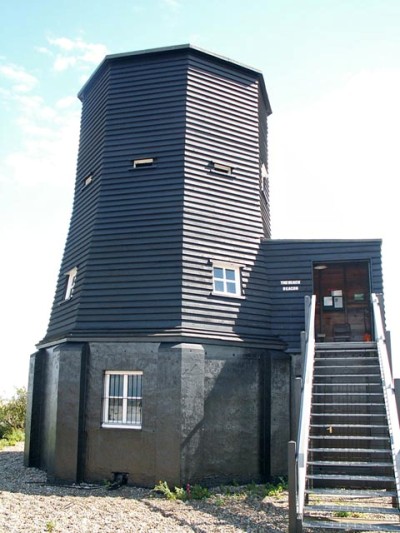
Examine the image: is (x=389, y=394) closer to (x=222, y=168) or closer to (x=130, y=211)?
(x=222, y=168)

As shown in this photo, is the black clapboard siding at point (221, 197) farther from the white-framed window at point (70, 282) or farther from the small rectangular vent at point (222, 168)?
the white-framed window at point (70, 282)

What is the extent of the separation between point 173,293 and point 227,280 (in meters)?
1.68

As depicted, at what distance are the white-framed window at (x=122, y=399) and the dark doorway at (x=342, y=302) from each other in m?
5.84

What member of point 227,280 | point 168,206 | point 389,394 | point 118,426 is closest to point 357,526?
point 389,394

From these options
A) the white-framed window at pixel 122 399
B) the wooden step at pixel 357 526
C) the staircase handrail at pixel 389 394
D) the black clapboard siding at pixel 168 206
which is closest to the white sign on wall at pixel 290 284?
the black clapboard siding at pixel 168 206

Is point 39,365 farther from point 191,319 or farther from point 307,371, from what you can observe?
point 307,371

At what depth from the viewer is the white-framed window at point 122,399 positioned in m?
12.8

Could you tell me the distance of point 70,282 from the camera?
15781 mm

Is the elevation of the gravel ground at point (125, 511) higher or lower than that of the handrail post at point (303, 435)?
lower

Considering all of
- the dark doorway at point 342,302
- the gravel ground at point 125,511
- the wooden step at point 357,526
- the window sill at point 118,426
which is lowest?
the gravel ground at point 125,511

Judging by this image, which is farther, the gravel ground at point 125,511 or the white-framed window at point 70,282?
the white-framed window at point 70,282

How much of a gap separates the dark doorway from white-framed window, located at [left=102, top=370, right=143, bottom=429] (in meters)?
5.84

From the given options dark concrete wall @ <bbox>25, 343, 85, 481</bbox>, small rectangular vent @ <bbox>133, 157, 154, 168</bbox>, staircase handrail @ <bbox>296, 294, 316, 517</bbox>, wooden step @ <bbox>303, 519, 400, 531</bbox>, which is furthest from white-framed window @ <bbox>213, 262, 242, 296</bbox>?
wooden step @ <bbox>303, 519, 400, 531</bbox>

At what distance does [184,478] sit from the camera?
466 inches
